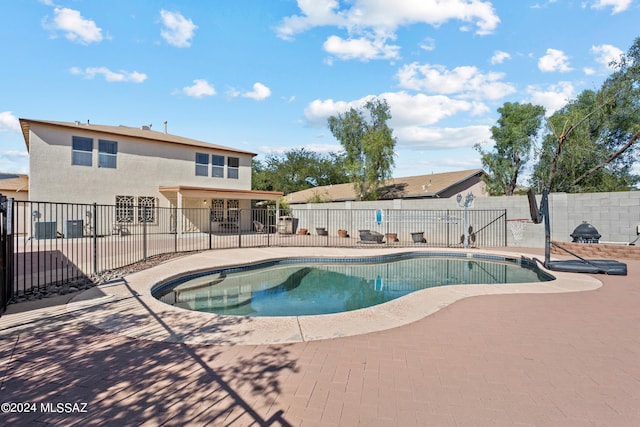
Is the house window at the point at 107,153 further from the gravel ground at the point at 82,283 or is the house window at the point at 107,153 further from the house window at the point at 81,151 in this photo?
the gravel ground at the point at 82,283

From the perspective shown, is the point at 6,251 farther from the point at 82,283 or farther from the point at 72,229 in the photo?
the point at 72,229

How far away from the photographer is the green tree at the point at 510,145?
24495 millimetres

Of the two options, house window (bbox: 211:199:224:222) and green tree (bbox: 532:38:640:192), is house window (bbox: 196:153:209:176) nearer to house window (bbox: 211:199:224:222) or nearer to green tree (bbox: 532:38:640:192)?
house window (bbox: 211:199:224:222)

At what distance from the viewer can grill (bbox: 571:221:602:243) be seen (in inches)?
472

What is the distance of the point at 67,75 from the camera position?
12672 millimetres

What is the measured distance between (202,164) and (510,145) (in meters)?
23.4

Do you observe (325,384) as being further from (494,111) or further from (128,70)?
(494,111)

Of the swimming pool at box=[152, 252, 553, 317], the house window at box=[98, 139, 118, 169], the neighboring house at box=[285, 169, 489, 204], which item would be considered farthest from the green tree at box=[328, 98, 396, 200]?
the house window at box=[98, 139, 118, 169]

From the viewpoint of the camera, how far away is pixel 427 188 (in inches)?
1035

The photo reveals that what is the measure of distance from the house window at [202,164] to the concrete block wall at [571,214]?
14.2m

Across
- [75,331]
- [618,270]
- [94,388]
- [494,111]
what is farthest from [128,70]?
[494,111]

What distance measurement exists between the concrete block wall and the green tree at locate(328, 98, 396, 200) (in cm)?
1022

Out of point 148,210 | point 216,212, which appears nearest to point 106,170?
point 148,210

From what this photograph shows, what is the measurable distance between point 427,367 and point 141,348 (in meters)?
3.24
